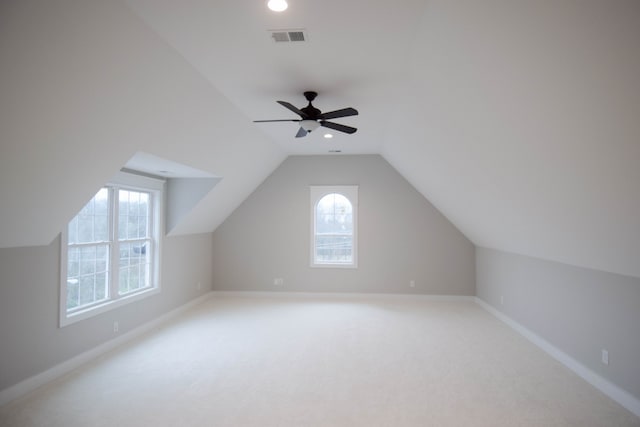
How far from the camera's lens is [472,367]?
3.49m

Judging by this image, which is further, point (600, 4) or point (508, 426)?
point (508, 426)

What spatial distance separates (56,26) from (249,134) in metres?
2.80

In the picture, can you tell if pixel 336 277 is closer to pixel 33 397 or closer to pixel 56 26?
pixel 33 397

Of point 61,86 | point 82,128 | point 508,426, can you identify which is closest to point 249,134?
point 82,128

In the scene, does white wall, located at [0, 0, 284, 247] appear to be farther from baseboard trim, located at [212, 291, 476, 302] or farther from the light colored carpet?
baseboard trim, located at [212, 291, 476, 302]

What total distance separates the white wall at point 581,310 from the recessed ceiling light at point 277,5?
11.0 feet

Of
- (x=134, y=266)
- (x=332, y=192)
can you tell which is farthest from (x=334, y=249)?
(x=134, y=266)

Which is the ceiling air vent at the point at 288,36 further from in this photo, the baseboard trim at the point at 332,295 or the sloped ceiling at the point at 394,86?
the baseboard trim at the point at 332,295

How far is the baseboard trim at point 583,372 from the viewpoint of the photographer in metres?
2.71

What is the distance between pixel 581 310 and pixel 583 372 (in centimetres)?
57

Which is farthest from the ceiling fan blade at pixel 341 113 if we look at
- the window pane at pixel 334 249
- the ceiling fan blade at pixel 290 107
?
the window pane at pixel 334 249

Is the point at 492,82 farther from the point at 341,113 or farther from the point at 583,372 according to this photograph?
the point at 583,372

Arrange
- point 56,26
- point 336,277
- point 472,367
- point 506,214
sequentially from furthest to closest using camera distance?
point 336,277, point 506,214, point 472,367, point 56,26

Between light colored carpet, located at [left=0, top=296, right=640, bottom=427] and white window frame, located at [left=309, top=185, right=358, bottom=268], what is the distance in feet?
5.57
